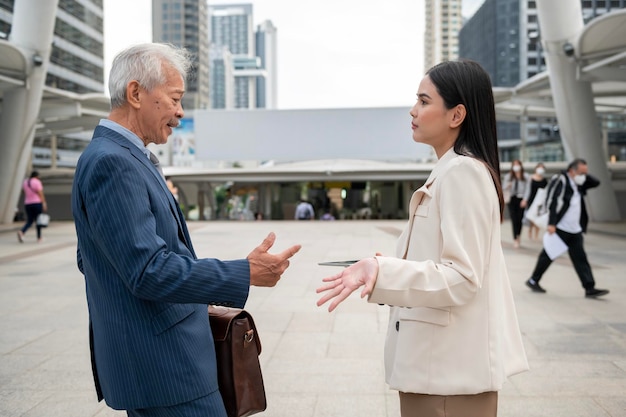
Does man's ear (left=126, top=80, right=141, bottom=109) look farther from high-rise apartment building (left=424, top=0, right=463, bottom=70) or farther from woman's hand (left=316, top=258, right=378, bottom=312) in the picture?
high-rise apartment building (left=424, top=0, right=463, bottom=70)

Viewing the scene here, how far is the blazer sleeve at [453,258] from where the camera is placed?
6.40 feet

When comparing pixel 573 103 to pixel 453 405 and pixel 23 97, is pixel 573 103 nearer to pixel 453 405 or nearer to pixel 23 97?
pixel 23 97

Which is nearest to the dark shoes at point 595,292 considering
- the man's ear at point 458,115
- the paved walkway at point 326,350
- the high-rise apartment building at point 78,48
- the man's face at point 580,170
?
the paved walkway at point 326,350

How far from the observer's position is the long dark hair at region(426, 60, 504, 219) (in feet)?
7.08

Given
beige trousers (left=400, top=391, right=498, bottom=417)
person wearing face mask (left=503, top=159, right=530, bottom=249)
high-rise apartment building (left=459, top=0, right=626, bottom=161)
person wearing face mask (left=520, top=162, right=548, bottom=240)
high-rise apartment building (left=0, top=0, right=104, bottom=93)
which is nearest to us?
beige trousers (left=400, top=391, right=498, bottom=417)

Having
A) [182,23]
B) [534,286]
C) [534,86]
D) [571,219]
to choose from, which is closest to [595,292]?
[534,286]

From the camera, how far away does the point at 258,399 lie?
227 cm

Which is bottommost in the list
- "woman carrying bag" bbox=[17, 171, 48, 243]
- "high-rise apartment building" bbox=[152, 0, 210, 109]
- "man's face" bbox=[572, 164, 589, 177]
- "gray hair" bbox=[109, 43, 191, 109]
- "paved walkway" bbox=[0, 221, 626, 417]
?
"paved walkway" bbox=[0, 221, 626, 417]

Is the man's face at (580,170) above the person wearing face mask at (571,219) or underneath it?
above

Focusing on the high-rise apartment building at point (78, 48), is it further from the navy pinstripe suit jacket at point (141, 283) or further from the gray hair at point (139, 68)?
the navy pinstripe suit jacket at point (141, 283)

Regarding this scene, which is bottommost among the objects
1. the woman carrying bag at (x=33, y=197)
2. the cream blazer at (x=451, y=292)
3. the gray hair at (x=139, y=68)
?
the woman carrying bag at (x=33, y=197)

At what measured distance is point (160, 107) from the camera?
7.18 ft

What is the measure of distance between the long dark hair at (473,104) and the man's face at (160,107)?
838 millimetres

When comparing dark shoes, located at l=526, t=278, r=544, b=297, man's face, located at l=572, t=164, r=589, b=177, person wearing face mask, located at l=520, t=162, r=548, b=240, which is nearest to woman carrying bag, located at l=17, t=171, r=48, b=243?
person wearing face mask, located at l=520, t=162, r=548, b=240
